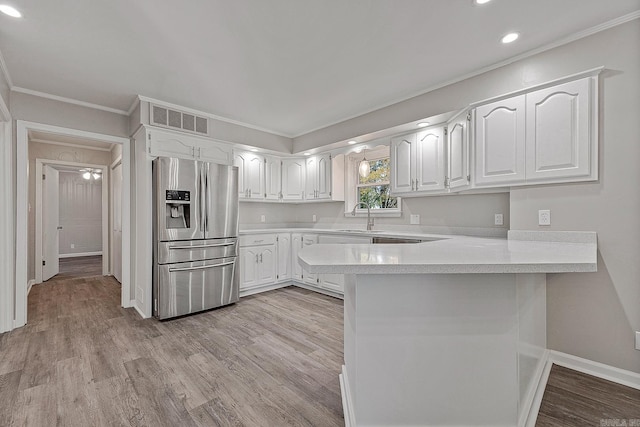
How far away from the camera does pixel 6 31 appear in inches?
82.2

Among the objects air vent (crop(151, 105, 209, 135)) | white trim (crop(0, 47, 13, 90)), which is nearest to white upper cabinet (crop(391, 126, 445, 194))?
air vent (crop(151, 105, 209, 135))

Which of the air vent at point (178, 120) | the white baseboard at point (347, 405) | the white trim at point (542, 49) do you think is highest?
the white trim at point (542, 49)

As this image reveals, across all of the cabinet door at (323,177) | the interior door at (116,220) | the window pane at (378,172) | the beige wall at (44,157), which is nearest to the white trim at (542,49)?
the window pane at (378,172)

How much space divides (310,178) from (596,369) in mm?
3873

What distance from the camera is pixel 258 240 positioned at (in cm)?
413

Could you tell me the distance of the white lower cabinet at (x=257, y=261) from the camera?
13.0 ft

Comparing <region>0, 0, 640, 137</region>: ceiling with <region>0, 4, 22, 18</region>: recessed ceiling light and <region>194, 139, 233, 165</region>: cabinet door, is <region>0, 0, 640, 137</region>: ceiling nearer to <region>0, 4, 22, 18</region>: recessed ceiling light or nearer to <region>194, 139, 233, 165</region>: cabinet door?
<region>0, 4, 22, 18</region>: recessed ceiling light

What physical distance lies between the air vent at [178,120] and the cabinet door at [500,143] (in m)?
3.20

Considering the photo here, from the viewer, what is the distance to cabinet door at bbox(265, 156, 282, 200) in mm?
4656

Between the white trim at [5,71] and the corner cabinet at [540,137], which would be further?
the white trim at [5,71]

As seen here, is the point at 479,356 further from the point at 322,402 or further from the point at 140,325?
the point at 140,325

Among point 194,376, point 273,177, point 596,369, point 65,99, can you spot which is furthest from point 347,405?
point 65,99

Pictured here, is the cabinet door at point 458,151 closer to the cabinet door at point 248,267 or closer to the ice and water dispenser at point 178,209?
the cabinet door at point 248,267

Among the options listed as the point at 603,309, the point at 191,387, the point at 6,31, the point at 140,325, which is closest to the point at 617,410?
the point at 603,309
